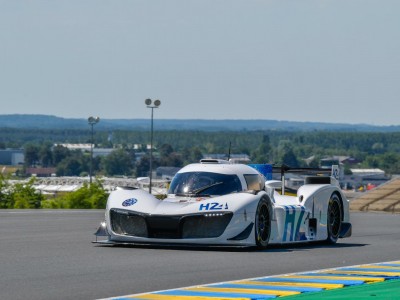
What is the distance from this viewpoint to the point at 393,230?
93.4 feet

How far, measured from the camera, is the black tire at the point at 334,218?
21.8 m

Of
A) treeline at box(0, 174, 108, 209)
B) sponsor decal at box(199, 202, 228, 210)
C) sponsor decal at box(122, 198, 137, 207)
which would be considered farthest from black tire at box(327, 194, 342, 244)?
treeline at box(0, 174, 108, 209)

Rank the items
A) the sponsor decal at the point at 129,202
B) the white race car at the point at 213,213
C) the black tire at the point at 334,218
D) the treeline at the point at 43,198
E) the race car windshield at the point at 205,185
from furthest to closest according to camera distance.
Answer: the treeline at the point at 43,198, the black tire at the point at 334,218, the race car windshield at the point at 205,185, the sponsor decal at the point at 129,202, the white race car at the point at 213,213

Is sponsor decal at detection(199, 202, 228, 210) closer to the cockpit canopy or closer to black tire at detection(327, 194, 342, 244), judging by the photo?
the cockpit canopy

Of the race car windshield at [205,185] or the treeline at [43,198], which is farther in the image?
the treeline at [43,198]

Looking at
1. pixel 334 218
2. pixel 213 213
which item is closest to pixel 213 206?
pixel 213 213

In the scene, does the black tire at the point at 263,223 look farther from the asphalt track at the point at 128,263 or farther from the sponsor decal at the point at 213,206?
the sponsor decal at the point at 213,206

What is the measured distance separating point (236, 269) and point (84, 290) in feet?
11.2

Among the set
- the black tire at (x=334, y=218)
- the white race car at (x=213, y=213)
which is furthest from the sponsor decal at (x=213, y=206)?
the black tire at (x=334, y=218)

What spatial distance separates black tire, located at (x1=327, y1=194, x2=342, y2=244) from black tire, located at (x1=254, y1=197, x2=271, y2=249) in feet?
7.75

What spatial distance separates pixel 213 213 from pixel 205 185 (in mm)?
1167

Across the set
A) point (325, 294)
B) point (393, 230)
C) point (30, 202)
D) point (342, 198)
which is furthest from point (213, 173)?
point (30, 202)

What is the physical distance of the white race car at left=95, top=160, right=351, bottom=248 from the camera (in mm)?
18812

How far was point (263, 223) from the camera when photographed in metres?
19.5
